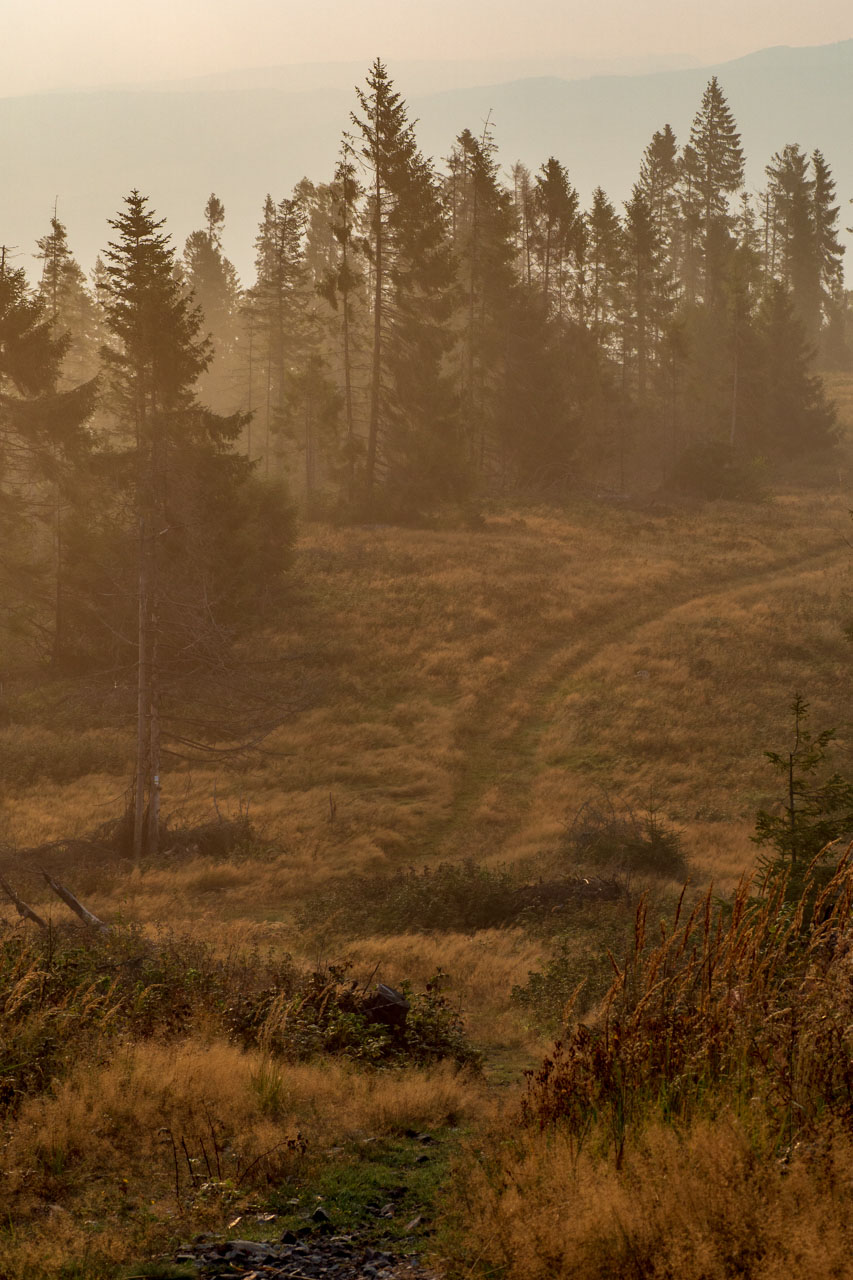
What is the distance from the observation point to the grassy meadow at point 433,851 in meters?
4.81

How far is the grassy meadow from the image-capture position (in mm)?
4812

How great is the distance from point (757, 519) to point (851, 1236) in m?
49.7

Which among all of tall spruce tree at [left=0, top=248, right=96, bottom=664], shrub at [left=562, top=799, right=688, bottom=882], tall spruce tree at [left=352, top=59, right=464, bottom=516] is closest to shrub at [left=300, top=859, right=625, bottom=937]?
shrub at [left=562, top=799, right=688, bottom=882]

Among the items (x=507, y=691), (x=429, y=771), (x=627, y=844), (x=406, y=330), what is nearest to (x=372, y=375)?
(x=406, y=330)

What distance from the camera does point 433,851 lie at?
2000 cm

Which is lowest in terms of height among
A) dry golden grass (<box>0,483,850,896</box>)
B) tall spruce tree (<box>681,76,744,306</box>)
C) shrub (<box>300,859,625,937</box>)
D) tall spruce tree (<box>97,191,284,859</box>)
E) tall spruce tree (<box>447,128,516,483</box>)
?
shrub (<box>300,859,625,937</box>)

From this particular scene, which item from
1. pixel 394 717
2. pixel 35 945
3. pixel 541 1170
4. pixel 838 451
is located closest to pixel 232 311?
pixel 838 451

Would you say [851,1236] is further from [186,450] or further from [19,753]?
[186,450]

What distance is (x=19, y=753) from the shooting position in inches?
1015

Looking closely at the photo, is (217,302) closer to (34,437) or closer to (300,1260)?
(34,437)

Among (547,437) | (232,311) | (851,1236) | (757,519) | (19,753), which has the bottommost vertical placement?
(19,753)

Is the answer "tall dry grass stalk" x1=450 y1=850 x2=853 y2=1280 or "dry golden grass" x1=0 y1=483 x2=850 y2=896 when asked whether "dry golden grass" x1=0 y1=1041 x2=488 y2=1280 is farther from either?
"dry golden grass" x1=0 y1=483 x2=850 y2=896

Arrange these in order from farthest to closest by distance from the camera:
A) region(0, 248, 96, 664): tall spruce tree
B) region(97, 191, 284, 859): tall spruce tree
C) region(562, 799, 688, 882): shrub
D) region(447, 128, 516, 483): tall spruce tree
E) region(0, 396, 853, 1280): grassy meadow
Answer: region(447, 128, 516, 483): tall spruce tree
region(0, 248, 96, 664): tall spruce tree
region(97, 191, 284, 859): tall spruce tree
region(562, 799, 688, 882): shrub
region(0, 396, 853, 1280): grassy meadow

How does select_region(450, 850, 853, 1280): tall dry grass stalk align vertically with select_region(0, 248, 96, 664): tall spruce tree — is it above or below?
below
